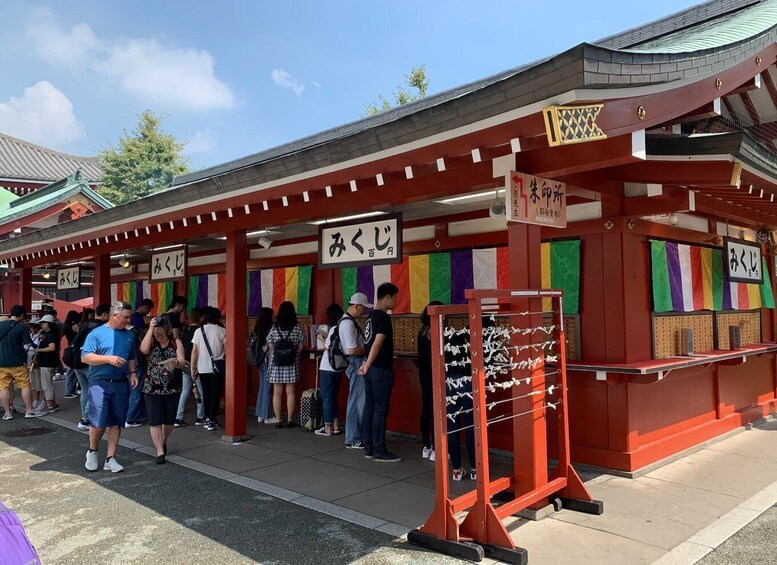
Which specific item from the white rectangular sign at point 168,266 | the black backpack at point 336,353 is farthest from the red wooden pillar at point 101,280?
the black backpack at point 336,353

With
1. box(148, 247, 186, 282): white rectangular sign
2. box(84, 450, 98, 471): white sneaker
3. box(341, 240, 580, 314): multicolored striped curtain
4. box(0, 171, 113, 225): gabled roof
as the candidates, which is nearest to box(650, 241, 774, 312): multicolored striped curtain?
box(341, 240, 580, 314): multicolored striped curtain

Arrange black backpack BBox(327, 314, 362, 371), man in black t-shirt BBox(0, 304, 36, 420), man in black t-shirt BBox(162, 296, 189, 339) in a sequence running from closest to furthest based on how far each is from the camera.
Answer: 1. black backpack BBox(327, 314, 362, 371)
2. man in black t-shirt BBox(0, 304, 36, 420)
3. man in black t-shirt BBox(162, 296, 189, 339)

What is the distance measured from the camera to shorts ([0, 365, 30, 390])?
30.0 ft

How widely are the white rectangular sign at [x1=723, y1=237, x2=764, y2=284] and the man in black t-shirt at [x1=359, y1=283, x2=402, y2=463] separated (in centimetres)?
462

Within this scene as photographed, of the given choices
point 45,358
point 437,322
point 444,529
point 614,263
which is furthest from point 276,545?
point 45,358

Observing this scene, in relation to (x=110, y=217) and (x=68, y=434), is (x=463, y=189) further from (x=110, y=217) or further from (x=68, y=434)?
(x=68, y=434)

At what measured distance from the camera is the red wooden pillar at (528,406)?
4617 millimetres

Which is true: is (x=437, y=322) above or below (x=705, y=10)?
below

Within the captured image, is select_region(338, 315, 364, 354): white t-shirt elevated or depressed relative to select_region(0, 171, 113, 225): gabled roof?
depressed

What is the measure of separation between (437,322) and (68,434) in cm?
680

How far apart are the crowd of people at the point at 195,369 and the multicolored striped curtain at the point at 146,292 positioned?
1750 millimetres

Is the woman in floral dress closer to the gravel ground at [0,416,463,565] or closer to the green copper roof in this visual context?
the gravel ground at [0,416,463,565]

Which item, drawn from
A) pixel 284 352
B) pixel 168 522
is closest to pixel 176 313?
pixel 284 352

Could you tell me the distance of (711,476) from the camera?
5.90 m
